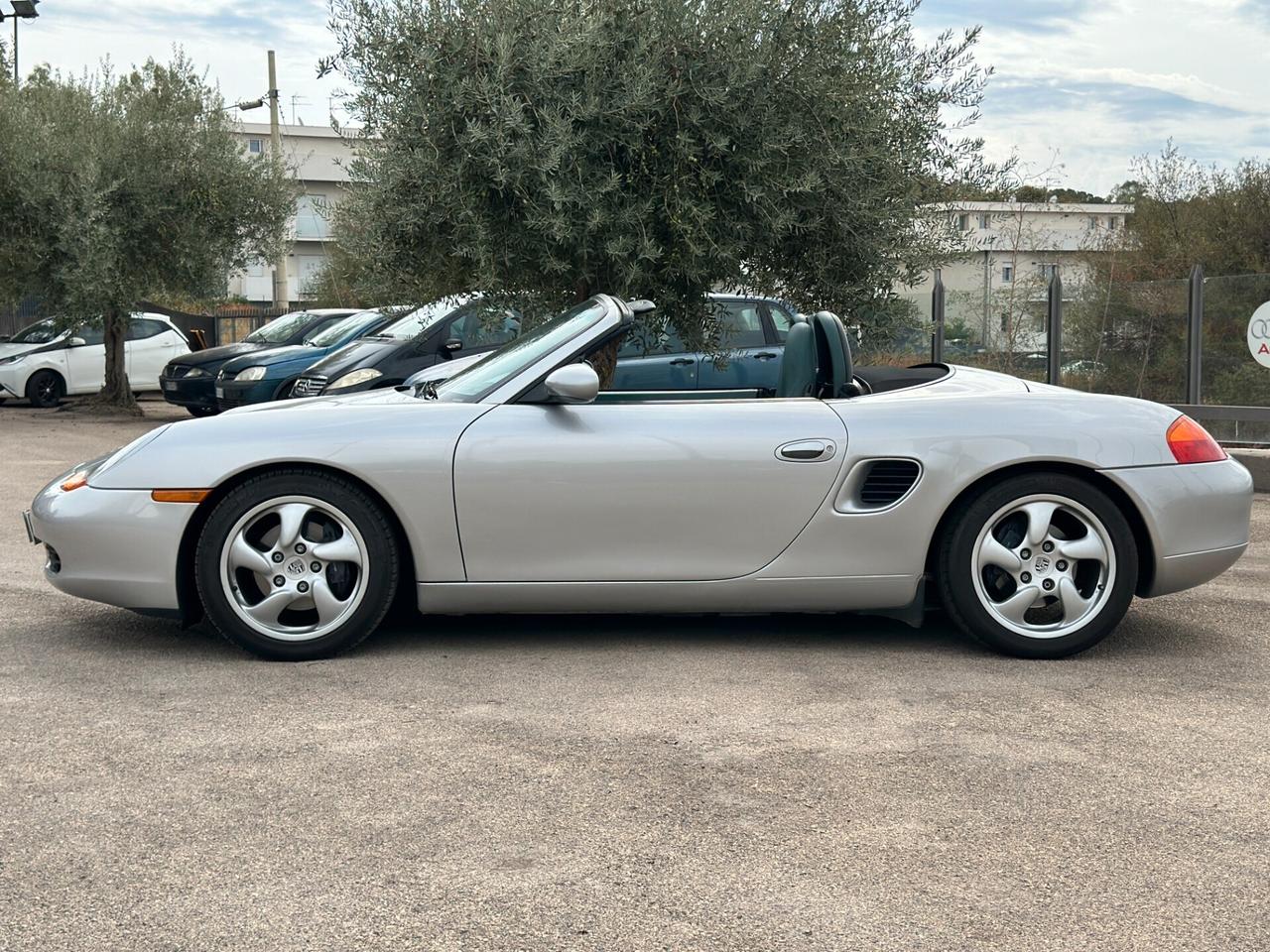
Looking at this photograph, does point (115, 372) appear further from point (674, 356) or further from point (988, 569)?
point (988, 569)

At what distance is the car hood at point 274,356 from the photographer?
16578 mm

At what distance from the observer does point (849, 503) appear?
16.7 ft

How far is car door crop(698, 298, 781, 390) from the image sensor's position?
37.2 ft

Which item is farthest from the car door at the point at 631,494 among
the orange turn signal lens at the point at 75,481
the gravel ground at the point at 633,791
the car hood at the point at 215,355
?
the car hood at the point at 215,355

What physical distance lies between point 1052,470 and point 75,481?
11.3ft

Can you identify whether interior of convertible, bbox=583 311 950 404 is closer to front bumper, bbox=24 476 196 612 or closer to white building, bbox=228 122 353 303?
front bumper, bbox=24 476 196 612

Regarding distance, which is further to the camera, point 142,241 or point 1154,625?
point 142,241

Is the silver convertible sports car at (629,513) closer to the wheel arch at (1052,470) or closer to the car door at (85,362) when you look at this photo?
the wheel arch at (1052,470)

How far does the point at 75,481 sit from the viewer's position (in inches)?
204

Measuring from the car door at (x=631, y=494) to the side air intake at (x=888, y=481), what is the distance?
134 millimetres

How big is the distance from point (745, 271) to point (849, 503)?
5797 millimetres

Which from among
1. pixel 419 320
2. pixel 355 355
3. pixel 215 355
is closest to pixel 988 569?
pixel 419 320

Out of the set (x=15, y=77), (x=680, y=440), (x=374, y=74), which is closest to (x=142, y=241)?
(x=15, y=77)

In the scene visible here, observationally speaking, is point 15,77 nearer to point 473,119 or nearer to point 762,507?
point 473,119
